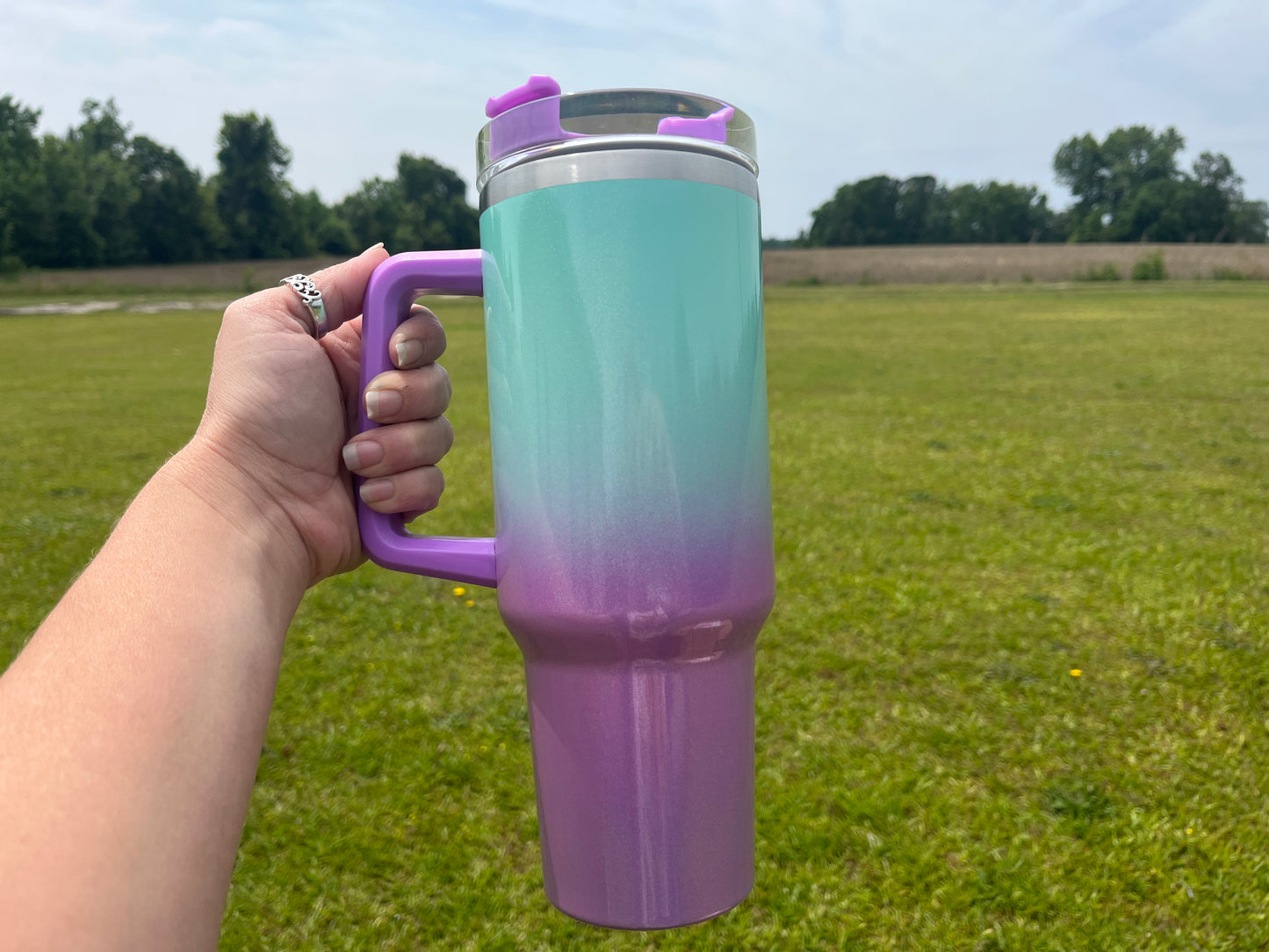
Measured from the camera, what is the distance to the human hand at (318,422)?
122cm

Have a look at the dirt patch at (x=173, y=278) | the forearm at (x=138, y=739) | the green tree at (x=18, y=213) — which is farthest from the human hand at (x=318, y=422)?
the green tree at (x=18, y=213)

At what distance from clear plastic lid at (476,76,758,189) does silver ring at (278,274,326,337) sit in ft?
1.77

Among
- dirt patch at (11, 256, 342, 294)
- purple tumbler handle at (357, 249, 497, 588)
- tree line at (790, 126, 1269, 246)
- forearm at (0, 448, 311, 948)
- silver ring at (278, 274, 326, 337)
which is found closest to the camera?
forearm at (0, 448, 311, 948)

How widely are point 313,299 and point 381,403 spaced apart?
31 centimetres

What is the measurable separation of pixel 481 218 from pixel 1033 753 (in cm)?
324

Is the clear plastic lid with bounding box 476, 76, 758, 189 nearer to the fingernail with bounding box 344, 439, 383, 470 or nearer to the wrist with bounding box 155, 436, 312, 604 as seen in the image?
the fingernail with bounding box 344, 439, 383, 470

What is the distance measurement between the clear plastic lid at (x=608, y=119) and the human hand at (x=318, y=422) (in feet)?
1.11

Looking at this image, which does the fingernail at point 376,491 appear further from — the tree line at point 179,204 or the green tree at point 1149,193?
the green tree at point 1149,193

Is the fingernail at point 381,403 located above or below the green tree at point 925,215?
below

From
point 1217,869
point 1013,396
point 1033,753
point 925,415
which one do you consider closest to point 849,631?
point 1033,753

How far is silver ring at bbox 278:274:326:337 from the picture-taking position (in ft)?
4.57

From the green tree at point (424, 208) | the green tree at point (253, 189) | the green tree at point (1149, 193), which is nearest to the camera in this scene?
the green tree at point (424, 208)

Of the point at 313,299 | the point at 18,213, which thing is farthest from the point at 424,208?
the point at 313,299

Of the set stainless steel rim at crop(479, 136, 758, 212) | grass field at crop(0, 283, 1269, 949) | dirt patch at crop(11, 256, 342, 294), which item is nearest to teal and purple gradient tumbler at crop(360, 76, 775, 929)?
stainless steel rim at crop(479, 136, 758, 212)
